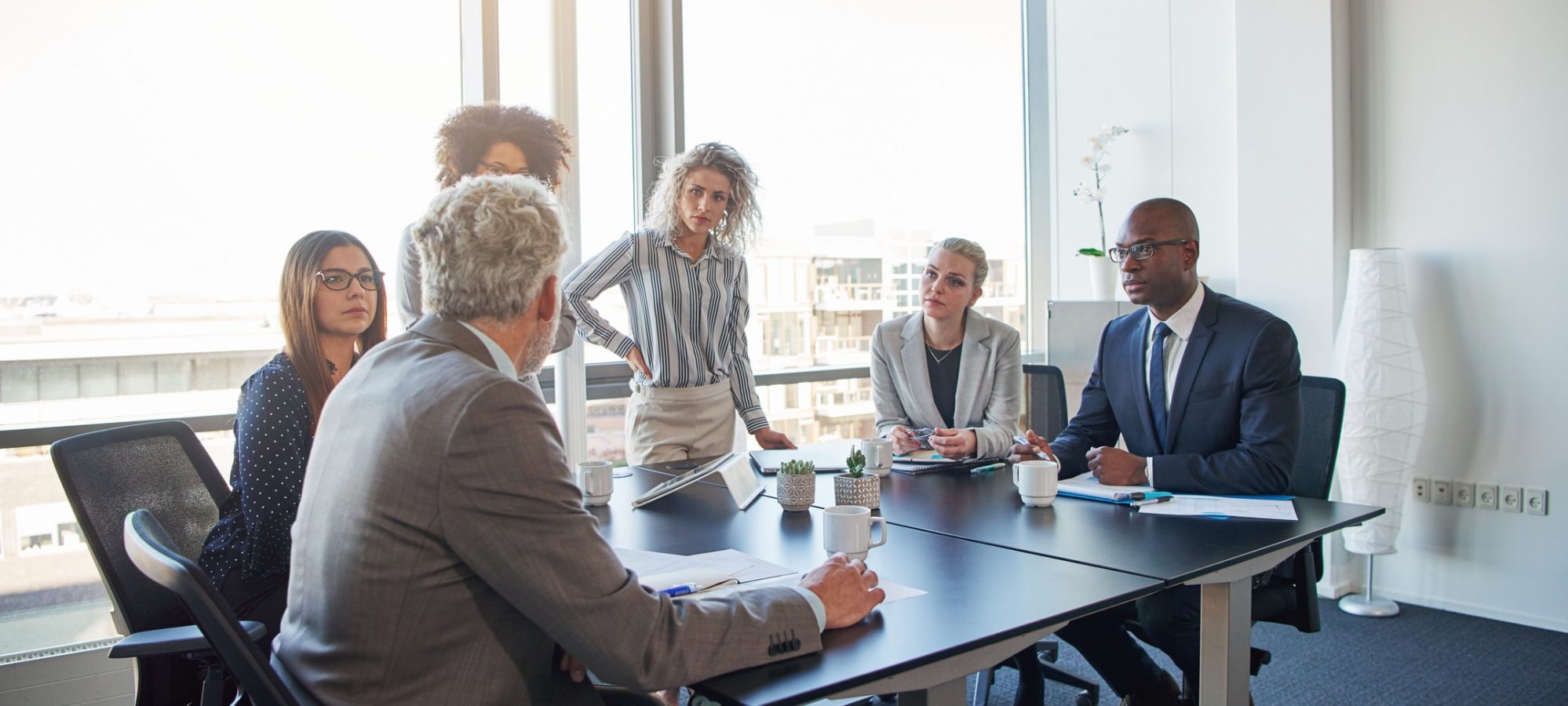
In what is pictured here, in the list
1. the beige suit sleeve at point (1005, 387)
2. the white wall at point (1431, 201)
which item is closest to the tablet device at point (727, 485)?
the beige suit sleeve at point (1005, 387)

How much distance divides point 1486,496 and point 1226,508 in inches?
102

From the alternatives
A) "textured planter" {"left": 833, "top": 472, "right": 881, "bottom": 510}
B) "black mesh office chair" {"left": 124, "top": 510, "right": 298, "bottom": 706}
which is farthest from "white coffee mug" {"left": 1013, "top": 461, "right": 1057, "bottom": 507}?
"black mesh office chair" {"left": 124, "top": 510, "right": 298, "bottom": 706}

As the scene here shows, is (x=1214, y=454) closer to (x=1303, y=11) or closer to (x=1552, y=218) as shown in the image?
(x=1552, y=218)

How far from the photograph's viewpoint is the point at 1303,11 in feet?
13.1

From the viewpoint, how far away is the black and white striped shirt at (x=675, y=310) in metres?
2.97

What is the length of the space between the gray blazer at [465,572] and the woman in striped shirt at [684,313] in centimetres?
175

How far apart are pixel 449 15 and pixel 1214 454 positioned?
9.45 feet

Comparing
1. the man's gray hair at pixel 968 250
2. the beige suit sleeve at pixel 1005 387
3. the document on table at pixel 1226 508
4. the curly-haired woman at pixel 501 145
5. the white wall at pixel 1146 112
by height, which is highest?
the white wall at pixel 1146 112

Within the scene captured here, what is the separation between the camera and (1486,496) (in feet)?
12.1

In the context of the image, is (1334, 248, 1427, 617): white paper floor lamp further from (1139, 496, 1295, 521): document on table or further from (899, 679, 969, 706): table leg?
(899, 679, 969, 706): table leg

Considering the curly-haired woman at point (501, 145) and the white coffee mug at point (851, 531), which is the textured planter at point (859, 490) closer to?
the white coffee mug at point (851, 531)

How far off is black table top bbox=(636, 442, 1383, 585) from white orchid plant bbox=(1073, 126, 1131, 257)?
2.96 m

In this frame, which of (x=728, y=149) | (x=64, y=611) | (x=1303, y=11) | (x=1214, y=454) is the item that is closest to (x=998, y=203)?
(x=1303, y=11)

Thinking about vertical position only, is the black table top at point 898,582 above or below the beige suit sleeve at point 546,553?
below
